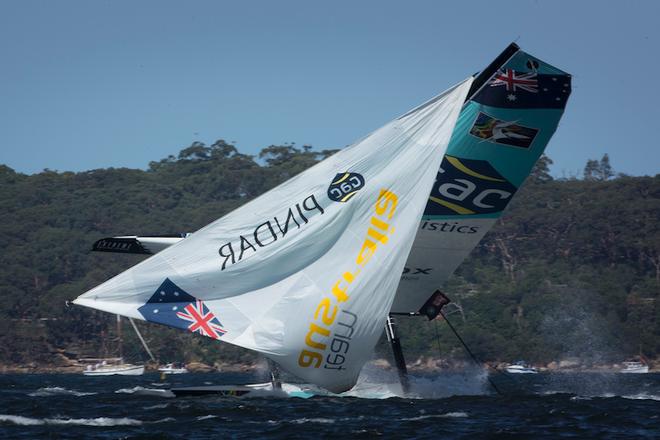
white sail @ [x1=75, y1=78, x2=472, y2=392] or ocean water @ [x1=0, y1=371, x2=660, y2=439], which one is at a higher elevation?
white sail @ [x1=75, y1=78, x2=472, y2=392]

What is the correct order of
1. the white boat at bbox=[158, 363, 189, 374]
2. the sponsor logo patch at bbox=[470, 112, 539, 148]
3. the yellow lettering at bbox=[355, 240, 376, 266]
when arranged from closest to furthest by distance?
1. the yellow lettering at bbox=[355, 240, 376, 266]
2. the sponsor logo patch at bbox=[470, 112, 539, 148]
3. the white boat at bbox=[158, 363, 189, 374]

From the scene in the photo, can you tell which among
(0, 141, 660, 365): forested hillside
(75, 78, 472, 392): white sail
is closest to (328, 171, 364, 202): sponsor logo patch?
(75, 78, 472, 392): white sail

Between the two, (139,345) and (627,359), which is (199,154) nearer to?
(139,345)

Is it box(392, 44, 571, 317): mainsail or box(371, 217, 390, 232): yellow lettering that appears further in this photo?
box(392, 44, 571, 317): mainsail

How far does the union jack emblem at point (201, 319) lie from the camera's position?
2202 cm

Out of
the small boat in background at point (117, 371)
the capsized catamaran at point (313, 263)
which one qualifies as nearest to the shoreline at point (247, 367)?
the small boat in background at point (117, 371)

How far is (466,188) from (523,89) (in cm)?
271

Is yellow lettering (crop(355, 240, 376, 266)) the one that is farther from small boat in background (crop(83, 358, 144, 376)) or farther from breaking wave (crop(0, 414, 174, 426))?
small boat in background (crop(83, 358, 144, 376))

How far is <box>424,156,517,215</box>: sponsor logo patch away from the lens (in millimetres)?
26234

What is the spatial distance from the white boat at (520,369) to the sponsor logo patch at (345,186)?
58.7m

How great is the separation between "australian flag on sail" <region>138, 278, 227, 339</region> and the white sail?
0.8 inches

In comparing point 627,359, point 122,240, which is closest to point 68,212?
point 627,359

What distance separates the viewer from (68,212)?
13300 centimetres

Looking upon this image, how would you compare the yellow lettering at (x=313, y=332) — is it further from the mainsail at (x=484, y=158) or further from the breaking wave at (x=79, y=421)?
the mainsail at (x=484, y=158)
